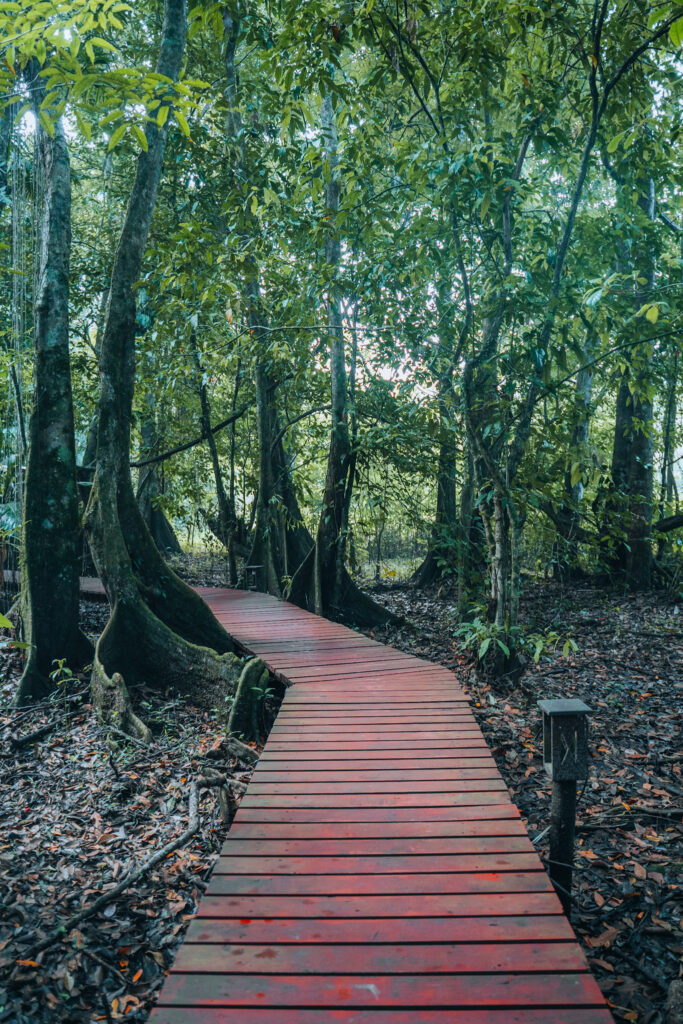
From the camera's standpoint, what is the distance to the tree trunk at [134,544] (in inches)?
234

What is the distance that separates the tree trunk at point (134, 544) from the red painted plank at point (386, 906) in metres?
3.29

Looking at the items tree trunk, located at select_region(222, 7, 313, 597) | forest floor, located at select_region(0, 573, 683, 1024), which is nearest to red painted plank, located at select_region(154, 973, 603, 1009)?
forest floor, located at select_region(0, 573, 683, 1024)

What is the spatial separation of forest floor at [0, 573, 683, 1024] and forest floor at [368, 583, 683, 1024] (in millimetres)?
12

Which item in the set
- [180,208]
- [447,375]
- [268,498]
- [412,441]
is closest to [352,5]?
[447,375]

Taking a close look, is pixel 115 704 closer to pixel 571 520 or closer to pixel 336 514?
pixel 336 514

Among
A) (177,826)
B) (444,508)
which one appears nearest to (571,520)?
(444,508)

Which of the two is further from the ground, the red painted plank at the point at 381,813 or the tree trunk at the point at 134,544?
the tree trunk at the point at 134,544

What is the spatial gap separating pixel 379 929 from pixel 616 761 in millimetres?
3181

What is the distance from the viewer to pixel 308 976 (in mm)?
2051

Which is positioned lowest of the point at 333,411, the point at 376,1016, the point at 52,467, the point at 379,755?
the point at 376,1016

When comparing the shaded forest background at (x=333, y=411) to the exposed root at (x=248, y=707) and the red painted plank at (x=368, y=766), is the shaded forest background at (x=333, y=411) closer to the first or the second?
the exposed root at (x=248, y=707)

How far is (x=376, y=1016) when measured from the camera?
6.21ft

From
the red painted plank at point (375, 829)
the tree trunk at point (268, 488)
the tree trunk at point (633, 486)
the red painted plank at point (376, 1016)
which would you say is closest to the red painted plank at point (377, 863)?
the red painted plank at point (375, 829)

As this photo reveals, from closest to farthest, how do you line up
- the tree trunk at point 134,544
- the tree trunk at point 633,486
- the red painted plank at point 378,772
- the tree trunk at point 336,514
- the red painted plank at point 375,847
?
the red painted plank at point 375,847, the red painted plank at point 378,772, the tree trunk at point 134,544, the tree trunk at point 336,514, the tree trunk at point 633,486
